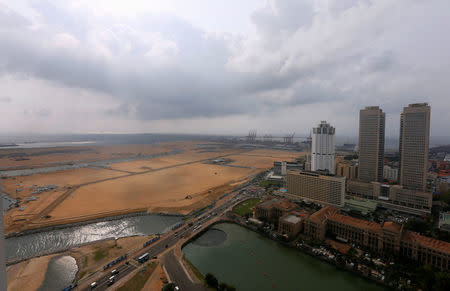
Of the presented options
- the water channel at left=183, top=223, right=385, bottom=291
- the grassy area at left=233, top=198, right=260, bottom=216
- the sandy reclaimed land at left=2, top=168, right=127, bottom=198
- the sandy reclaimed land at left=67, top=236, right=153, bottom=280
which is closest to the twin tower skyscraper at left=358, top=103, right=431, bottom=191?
the grassy area at left=233, top=198, right=260, bottom=216

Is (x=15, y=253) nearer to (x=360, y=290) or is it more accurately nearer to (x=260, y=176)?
(x=360, y=290)

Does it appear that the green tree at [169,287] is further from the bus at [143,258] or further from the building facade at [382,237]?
the building facade at [382,237]

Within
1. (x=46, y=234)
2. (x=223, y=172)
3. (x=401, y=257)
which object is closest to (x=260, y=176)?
(x=223, y=172)

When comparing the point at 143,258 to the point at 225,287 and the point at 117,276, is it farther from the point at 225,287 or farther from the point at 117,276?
the point at 225,287

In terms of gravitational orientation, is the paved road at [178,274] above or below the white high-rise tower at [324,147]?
below

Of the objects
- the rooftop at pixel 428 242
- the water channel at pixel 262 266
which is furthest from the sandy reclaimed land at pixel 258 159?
the rooftop at pixel 428 242

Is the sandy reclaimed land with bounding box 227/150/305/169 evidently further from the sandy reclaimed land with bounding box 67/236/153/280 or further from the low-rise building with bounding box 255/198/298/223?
the sandy reclaimed land with bounding box 67/236/153/280
